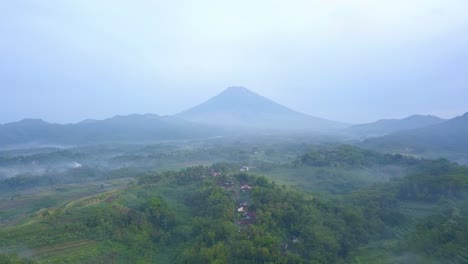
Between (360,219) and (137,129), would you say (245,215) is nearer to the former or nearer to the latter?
(360,219)

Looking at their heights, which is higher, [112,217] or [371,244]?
[112,217]

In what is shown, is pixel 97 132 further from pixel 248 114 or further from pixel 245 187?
pixel 245 187

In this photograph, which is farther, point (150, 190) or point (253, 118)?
point (253, 118)

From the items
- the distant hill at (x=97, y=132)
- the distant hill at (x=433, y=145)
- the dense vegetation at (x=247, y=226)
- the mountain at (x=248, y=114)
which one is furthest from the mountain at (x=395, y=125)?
the dense vegetation at (x=247, y=226)

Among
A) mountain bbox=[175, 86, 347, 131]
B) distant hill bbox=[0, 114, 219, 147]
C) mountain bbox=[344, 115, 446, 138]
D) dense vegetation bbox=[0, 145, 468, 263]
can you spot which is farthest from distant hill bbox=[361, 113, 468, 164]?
mountain bbox=[175, 86, 347, 131]

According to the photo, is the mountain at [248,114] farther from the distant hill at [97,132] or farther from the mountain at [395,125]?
the distant hill at [97,132]

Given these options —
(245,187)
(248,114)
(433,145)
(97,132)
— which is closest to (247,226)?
(245,187)

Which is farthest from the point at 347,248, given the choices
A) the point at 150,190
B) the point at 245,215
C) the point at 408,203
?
the point at 150,190
